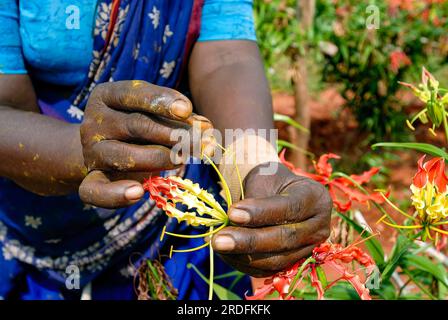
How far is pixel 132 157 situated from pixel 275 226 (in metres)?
0.19

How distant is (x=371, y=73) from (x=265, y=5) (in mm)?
606

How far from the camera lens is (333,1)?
302cm

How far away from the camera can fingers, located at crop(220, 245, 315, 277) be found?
2.62ft

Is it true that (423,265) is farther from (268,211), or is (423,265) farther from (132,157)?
(132,157)

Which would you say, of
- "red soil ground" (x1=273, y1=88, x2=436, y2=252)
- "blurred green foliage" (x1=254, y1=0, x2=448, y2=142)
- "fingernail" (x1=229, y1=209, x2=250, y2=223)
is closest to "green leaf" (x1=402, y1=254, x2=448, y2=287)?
"fingernail" (x1=229, y1=209, x2=250, y2=223)

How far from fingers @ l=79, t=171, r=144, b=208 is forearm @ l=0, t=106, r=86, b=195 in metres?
0.08

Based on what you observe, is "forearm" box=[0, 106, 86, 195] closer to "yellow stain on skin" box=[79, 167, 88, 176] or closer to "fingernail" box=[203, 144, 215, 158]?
"yellow stain on skin" box=[79, 167, 88, 176]

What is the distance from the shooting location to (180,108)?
0.72 m

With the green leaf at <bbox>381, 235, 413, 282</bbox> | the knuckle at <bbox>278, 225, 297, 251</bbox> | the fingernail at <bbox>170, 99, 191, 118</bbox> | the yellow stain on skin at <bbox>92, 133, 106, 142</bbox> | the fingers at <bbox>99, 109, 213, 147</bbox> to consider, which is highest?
the fingernail at <bbox>170, 99, 191, 118</bbox>

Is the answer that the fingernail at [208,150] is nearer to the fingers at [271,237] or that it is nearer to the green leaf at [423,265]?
the fingers at [271,237]

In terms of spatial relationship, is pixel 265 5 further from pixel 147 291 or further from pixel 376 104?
pixel 147 291

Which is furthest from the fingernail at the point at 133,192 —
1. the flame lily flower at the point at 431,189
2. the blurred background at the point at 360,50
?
the blurred background at the point at 360,50

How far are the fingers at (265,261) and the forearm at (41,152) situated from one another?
0.23 metres

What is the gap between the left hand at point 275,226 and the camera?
741 mm
